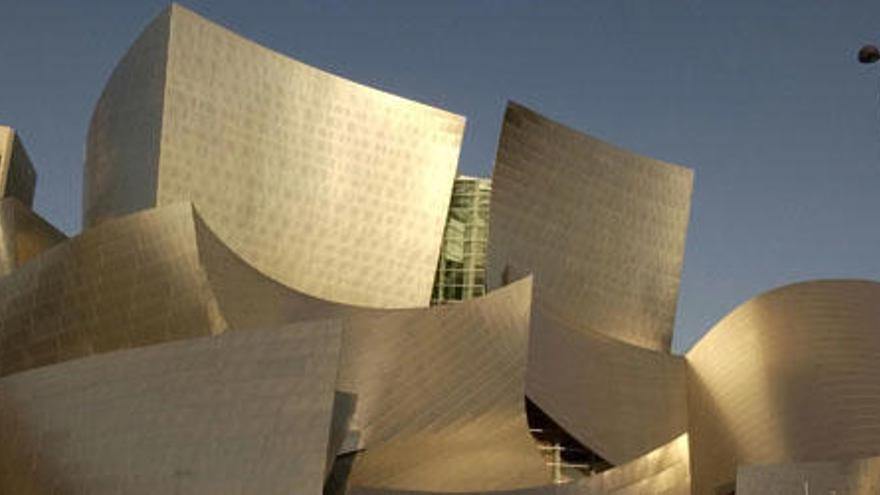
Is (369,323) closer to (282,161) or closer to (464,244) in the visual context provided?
(282,161)

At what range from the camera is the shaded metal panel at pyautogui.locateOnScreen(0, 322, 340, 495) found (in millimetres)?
10875

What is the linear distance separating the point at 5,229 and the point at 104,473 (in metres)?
10.4

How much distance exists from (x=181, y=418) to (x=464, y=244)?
16.1 metres

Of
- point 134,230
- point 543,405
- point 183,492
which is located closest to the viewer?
point 183,492

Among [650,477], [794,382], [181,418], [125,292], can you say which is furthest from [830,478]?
[125,292]

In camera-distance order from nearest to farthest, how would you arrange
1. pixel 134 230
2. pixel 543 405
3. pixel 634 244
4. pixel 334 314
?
pixel 134 230
pixel 334 314
pixel 543 405
pixel 634 244

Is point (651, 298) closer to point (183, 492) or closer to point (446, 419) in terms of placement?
point (446, 419)

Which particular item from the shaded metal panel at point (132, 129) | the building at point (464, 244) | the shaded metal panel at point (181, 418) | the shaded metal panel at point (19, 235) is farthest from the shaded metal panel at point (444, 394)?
the building at point (464, 244)

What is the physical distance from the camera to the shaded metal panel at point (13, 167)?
A: 28.8 m

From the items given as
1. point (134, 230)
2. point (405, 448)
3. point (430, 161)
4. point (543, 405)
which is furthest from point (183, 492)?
point (430, 161)

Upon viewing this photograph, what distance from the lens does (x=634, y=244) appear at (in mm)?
25016

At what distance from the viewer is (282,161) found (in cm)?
2153

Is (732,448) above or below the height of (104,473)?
above

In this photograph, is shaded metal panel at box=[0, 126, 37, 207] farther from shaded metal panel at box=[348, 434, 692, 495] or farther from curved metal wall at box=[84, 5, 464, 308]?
shaded metal panel at box=[348, 434, 692, 495]
